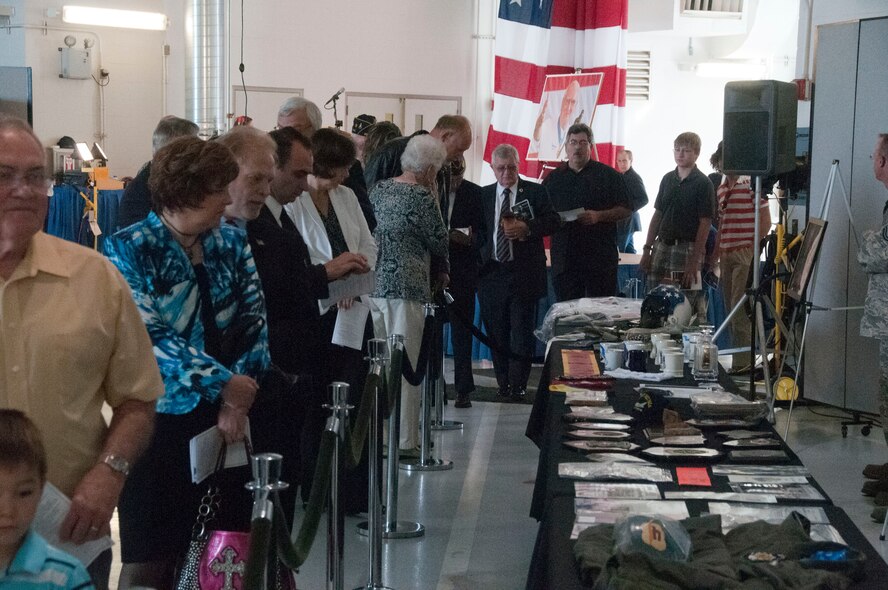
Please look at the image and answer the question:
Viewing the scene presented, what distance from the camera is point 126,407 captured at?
1.96 m

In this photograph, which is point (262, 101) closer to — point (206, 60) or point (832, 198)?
point (206, 60)

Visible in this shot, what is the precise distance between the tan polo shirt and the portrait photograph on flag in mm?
9315

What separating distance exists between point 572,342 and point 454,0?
794 cm

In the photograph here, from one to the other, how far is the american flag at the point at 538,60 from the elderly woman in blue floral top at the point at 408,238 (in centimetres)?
614

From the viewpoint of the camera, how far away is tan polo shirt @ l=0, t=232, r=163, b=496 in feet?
5.88

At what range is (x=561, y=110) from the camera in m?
11.1

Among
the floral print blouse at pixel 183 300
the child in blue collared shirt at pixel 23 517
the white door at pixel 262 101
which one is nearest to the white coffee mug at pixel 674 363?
the floral print blouse at pixel 183 300

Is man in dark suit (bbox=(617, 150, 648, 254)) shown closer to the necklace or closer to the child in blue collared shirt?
the necklace

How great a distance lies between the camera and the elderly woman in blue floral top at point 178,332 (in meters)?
2.38

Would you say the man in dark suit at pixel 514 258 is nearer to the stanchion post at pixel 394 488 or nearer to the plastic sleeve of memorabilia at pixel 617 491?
the stanchion post at pixel 394 488

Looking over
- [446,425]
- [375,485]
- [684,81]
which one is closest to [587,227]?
[446,425]

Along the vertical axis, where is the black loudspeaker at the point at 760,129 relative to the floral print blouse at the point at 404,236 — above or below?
above

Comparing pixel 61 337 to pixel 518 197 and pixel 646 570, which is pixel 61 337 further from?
pixel 518 197

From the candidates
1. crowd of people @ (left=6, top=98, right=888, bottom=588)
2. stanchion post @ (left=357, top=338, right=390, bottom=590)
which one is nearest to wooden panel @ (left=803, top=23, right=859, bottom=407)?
crowd of people @ (left=6, top=98, right=888, bottom=588)
